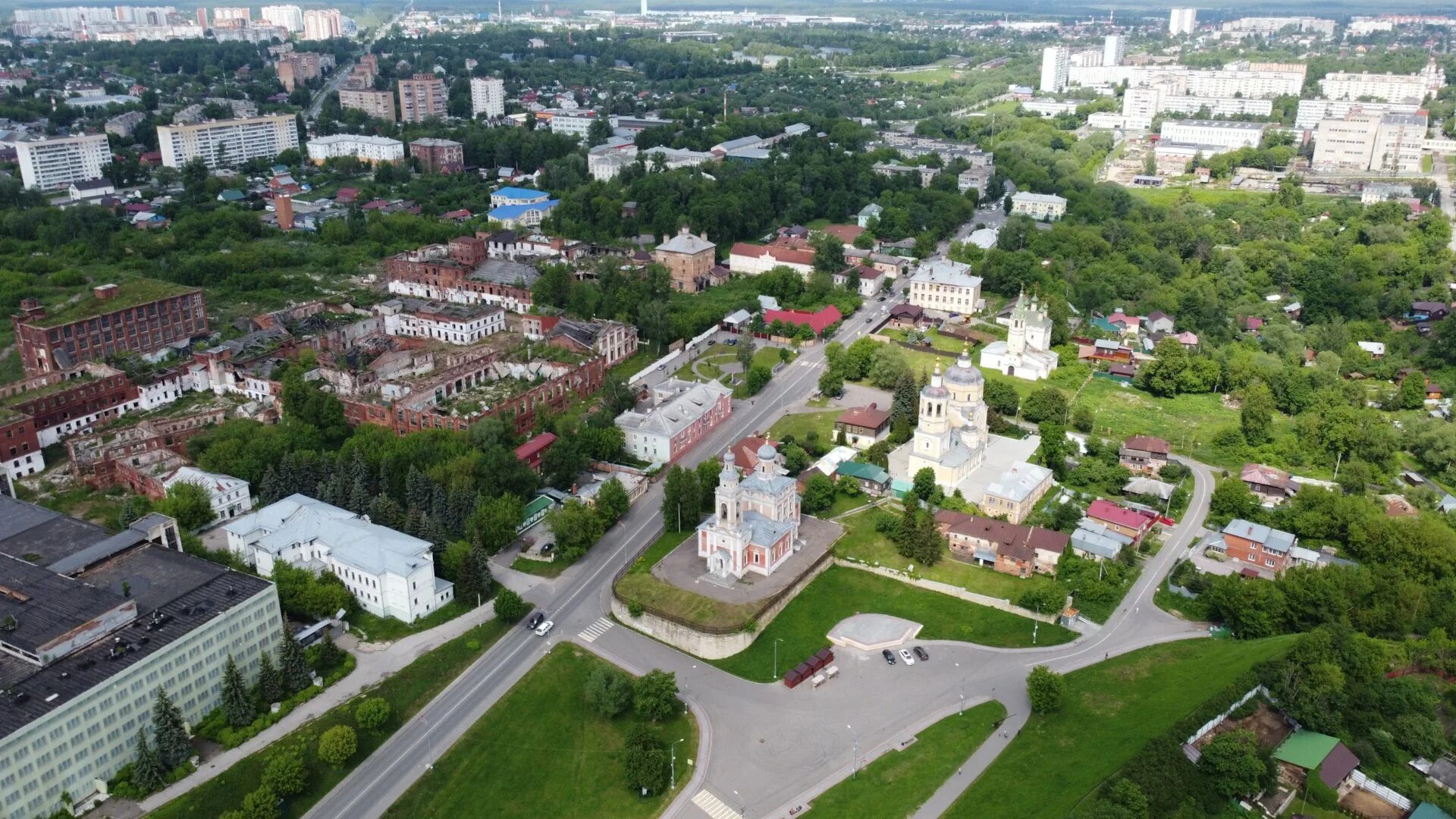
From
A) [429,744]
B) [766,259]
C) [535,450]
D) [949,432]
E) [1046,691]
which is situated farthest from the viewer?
[766,259]

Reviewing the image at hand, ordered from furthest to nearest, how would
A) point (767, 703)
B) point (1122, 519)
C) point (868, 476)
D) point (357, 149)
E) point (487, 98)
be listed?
point (487, 98)
point (357, 149)
point (868, 476)
point (1122, 519)
point (767, 703)

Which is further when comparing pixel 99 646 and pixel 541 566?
pixel 541 566

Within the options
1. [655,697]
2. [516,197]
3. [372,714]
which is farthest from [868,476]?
[516,197]

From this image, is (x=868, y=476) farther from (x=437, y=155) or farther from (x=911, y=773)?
(x=437, y=155)

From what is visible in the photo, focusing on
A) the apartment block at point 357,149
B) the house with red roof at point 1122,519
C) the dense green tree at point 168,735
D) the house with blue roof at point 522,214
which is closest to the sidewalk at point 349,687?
the dense green tree at point 168,735

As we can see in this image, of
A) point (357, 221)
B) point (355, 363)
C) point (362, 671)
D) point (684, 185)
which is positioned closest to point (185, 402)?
point (355, 363)

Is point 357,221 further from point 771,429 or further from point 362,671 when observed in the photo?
point 362,671

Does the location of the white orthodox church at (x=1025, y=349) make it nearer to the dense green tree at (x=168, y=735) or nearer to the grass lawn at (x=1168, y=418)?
the grass lawn at (x=1168, y=418)
